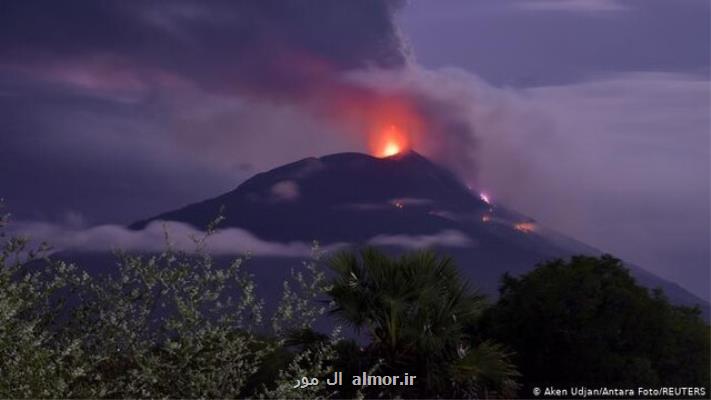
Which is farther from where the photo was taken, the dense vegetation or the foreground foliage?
the foreground foliage

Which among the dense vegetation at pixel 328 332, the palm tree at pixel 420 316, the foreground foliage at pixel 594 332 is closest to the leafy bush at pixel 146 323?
the dense vegetation at pixel 328 332

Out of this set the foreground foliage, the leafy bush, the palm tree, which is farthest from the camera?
the foreground foliage

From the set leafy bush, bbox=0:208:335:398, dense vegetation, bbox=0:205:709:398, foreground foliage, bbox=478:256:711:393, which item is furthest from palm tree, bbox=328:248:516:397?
foreground foliage, bbox=478:256:711:393

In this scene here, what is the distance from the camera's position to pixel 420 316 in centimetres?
2042

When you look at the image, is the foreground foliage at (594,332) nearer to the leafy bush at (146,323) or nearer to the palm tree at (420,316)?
the palm tree at (420,316)

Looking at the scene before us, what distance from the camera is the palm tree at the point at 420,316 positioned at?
20.0 meters

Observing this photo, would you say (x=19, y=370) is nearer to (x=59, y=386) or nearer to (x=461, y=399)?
(x=59, y=386)

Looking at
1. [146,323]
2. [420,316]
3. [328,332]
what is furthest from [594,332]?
[146,323]

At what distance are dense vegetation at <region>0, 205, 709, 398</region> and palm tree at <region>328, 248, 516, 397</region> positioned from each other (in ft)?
0.09

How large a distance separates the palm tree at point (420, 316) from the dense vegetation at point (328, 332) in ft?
0.09

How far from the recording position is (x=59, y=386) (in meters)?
11.0

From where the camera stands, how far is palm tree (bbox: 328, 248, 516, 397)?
19984 millimetres

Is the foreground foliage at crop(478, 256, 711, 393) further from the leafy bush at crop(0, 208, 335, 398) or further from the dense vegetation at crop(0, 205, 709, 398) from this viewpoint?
the leafy bush at crop(0, 208, 335, 398)

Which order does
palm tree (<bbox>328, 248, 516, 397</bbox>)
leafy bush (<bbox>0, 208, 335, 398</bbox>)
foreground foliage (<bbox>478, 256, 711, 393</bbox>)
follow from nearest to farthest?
leafy bush (<bbox>0, 208, 335, 398</bbox>) → palm tree (<bbox>328, 248, 516, 397</bbox>) → foreground foliage (<bbox>478, 256, 711, 393</bbox>)
